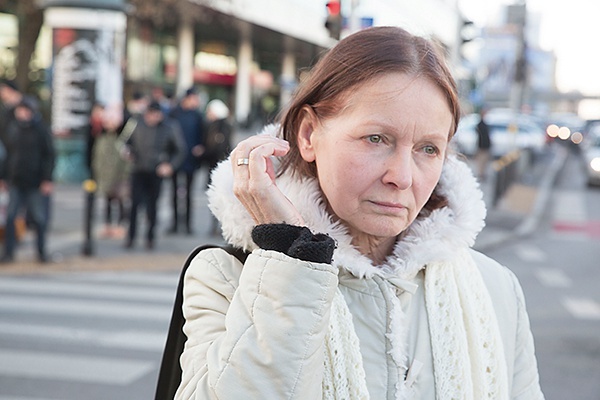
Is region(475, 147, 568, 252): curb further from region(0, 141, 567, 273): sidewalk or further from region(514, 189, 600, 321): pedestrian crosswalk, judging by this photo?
region(514, 189, 600, 321): pedestrian crosswalk

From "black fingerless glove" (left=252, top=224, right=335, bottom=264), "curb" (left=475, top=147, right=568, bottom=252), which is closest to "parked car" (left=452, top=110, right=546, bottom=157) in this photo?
"curb" (left=475, top=147, right=568, bottom=252)

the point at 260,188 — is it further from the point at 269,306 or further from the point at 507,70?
the point at 507,70

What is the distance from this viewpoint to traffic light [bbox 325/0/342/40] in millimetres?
10758

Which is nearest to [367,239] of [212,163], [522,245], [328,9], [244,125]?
[328,9]

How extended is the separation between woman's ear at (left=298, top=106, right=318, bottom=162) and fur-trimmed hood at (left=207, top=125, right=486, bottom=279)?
5 centimetres

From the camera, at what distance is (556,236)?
15094 mm

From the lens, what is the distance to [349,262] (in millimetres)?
1733

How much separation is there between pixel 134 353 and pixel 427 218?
492 cm

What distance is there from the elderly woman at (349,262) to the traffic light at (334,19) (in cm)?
908

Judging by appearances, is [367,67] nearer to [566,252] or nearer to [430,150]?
[430,150]

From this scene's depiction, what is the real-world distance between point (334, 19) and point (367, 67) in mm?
9293

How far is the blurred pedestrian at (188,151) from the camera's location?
1246cm

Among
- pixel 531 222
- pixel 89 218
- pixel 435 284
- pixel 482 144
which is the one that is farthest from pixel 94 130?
pixel 482 144

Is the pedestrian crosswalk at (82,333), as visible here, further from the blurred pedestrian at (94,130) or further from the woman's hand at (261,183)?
the woman's hand at (261,183)
